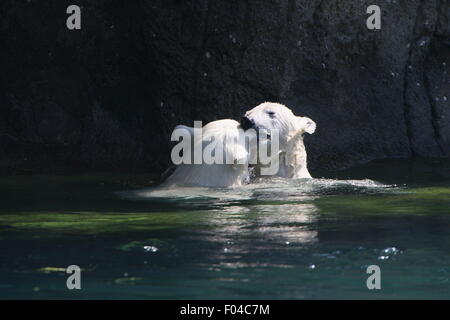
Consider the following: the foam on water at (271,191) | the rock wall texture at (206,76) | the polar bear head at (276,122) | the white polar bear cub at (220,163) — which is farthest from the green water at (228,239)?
the rock wall texture at (206,76)

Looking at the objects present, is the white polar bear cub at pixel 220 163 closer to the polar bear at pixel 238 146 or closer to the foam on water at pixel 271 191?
the polar bear at pixel 238 146

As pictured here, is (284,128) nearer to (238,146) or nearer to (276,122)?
(276,122)

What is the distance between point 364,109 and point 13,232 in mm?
6474

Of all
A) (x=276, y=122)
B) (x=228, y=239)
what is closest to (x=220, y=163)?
(x=276, y=122)

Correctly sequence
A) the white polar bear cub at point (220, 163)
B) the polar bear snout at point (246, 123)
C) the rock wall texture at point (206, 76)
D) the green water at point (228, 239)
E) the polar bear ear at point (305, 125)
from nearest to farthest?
the green water at point (228, 239), the white polar bear cub at point (220, 163), the polar bear snout at point (246, 123), the polar bear ear at point (305, 125), the rock wall texture at point (206, 76)

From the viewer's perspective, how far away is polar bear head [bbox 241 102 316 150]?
9531mm

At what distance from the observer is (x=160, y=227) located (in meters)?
7.54

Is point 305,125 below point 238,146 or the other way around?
the other way around

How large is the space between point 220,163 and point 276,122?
0.76 m

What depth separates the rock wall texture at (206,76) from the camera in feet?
39.8

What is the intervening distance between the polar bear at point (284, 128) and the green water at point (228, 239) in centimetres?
25

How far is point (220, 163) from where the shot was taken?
30.6 ft
